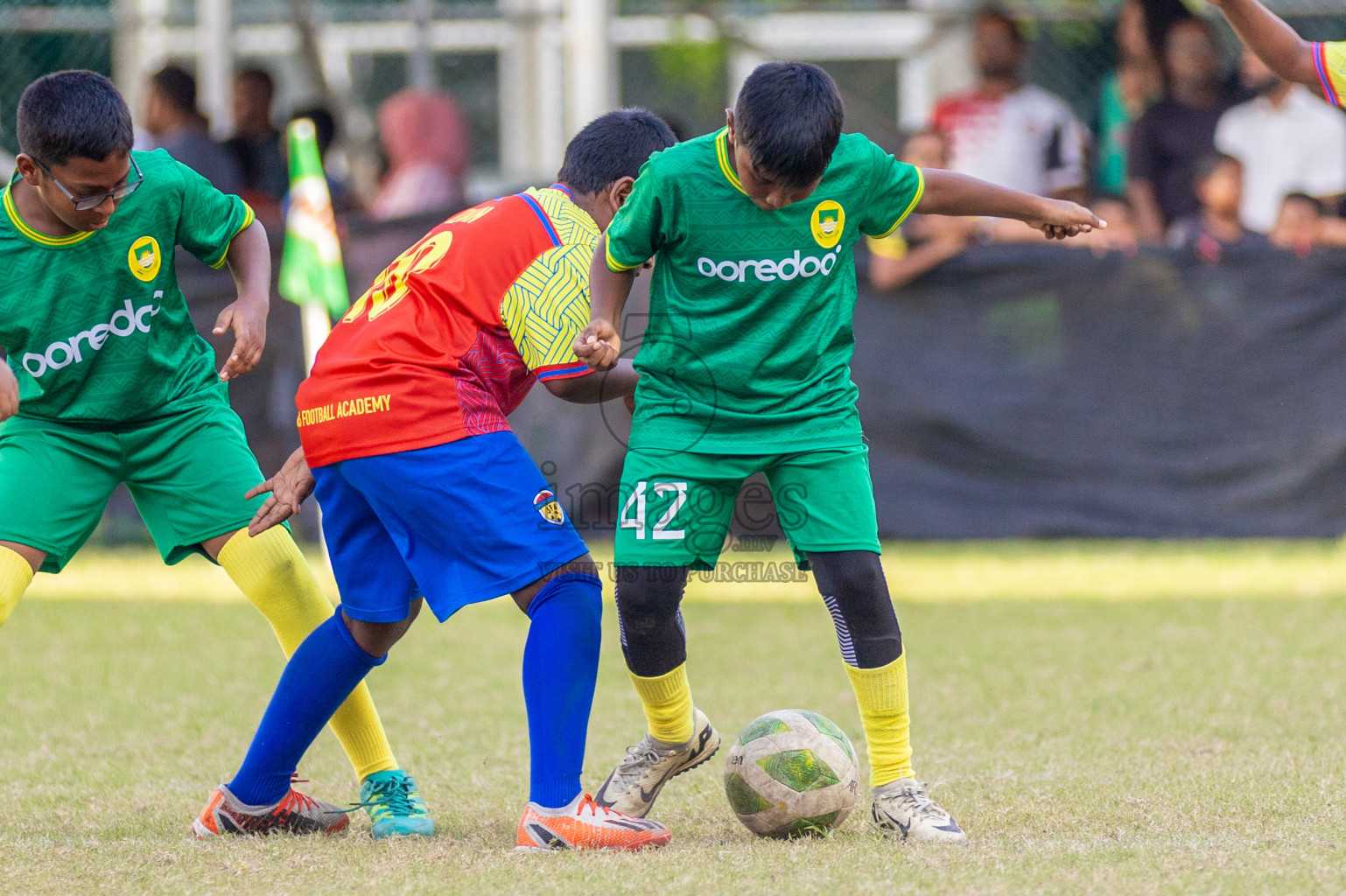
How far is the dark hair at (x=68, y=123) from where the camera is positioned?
370 cm

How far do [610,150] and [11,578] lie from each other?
184 cm

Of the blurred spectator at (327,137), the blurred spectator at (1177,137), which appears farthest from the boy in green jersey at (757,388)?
the blurred spectator at (327,137)

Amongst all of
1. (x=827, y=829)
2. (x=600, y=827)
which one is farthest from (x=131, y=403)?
(x=827, y=829)

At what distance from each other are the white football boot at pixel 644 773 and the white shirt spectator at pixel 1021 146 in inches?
233

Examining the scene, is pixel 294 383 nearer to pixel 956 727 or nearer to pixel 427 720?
→ pixel 427 720

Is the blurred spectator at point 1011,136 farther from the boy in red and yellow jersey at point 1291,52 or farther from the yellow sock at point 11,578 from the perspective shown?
the yellow sock at point 11,578

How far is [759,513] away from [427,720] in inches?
139

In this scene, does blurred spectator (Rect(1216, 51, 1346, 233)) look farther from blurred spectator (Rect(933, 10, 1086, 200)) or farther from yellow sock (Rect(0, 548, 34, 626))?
yellow sock (Rect(0, 548, 34, 626))

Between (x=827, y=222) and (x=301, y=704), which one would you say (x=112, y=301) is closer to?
(x=301, y=704)

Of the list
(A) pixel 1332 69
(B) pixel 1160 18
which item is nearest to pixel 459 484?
(A) pixel 1332 69

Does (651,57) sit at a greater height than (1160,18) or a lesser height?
lesser

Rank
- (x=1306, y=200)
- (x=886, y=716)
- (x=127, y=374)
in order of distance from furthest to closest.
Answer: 1. (x=1306, y=200)
2. (x=127, y=374)
3. (x=886, y=716)

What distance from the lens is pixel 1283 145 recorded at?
9125mm

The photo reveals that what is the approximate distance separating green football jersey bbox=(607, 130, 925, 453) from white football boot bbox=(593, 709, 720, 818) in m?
0.81
